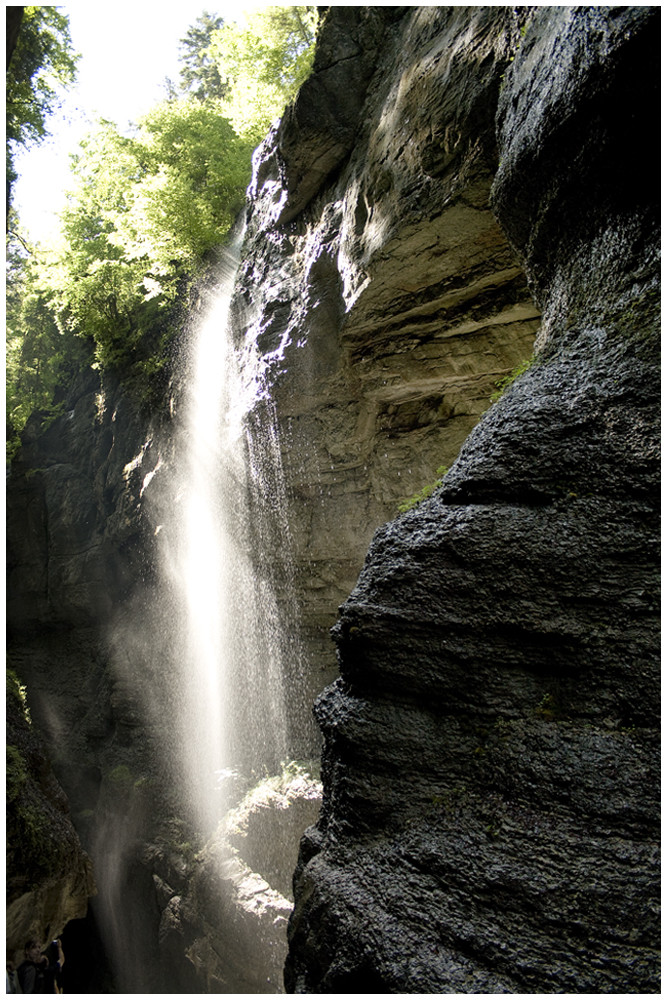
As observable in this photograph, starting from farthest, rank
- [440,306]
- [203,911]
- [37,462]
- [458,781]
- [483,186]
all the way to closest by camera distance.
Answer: [37,462]
[203,911]
[440,306]
[483,186]
[458,781]

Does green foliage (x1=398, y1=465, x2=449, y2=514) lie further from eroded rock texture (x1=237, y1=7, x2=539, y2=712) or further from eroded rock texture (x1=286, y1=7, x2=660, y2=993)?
eroded rock texture (x1=237, y1=7, x2=539, y2=712)

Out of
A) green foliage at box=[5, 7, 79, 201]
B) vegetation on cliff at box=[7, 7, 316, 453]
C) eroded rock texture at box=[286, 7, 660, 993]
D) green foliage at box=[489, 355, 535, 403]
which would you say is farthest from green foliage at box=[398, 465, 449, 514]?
vegetation on cliff at box=[7, 7, 316, 453]

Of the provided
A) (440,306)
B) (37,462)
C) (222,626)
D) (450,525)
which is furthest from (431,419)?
(37,462)

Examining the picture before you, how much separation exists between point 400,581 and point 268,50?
11.6 metres

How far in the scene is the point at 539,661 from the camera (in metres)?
2.92

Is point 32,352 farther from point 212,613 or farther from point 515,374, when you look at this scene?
point 515,374

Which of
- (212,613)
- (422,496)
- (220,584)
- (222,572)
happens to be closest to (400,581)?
(422,496)

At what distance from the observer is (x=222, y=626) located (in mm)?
12539

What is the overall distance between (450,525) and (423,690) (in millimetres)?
945

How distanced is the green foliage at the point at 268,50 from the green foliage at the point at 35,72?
4.13m

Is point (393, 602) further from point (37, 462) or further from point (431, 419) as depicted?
point (37, 462)

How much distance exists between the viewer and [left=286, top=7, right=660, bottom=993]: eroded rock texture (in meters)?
2.47

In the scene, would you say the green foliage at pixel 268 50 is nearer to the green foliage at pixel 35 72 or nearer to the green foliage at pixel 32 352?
the green foliage at pixel 35 72

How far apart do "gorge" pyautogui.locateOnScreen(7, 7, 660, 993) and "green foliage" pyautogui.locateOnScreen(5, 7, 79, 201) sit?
122 inches
